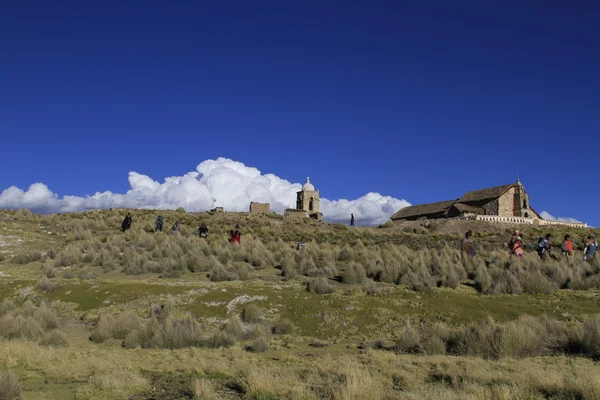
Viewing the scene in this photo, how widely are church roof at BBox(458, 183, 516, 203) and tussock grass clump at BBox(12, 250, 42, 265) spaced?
5319 centimetres

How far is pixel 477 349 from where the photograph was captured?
9.96 meters

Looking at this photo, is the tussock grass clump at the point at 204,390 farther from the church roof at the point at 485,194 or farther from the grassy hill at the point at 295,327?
the church roof at the point at 485,194

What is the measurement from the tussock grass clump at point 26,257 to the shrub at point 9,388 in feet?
60.7

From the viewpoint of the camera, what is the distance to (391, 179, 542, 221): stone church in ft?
206

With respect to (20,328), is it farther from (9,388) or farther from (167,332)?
(9,388)

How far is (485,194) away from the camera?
217ft

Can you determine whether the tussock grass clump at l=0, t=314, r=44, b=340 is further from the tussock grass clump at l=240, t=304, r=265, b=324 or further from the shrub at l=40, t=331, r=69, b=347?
the tussock grass clump at l=240, t=304, r=265, b=324

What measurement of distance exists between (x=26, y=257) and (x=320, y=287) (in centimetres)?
1586

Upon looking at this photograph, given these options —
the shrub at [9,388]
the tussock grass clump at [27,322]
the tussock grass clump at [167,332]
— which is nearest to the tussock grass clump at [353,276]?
the tussock grass clump at [167,332]

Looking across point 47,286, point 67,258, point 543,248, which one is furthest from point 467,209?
point 47,286

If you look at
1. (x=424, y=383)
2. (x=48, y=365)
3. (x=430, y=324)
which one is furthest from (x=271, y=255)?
(x=424, y=383)

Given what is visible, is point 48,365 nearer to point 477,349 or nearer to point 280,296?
point 280,296

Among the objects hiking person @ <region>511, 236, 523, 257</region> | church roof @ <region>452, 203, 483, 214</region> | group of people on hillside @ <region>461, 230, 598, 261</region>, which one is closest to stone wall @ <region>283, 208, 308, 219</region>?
church roof @ <region>452, 203, 483, 214</region>

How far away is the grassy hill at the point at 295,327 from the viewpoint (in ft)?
25.8
